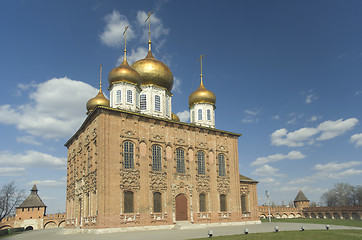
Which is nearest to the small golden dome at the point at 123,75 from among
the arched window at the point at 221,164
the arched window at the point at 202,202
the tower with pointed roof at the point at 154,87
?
the tower with pointed roof at the point at 154,87

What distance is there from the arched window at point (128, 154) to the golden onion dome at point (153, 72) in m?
8.10

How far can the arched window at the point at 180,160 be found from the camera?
2967 cm

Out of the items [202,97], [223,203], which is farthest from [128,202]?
[202,97]

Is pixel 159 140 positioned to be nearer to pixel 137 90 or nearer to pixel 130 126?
pixel 130 126

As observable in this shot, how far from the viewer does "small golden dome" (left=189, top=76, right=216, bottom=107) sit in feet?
120

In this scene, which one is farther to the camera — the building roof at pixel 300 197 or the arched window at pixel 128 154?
the building roof at pixel 300 197

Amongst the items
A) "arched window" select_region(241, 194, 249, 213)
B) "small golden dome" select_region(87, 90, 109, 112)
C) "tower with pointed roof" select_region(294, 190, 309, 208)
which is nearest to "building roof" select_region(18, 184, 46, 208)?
"small golden dome" select_region(87, 90, 109, 112)

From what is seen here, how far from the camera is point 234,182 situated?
33781 mm

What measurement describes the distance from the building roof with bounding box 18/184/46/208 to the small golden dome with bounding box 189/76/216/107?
121 feet

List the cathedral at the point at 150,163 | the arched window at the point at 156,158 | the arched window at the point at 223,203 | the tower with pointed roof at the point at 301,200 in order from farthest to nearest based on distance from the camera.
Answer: the tower with pointed roof at the point at 301,200 → the arched window at the point at 223,203 → the arched window at the point at 156,158 → the cathedral at the point at 150,163

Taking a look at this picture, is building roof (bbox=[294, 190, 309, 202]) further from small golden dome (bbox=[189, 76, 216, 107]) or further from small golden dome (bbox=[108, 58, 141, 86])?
small golden dome (bbox=[108, 58, 141, 86])

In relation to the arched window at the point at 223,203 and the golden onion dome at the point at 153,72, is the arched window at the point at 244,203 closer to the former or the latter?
the arched window at the point at 223,203

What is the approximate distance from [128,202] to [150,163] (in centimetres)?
393

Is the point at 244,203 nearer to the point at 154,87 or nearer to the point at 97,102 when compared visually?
the point at 154,87
